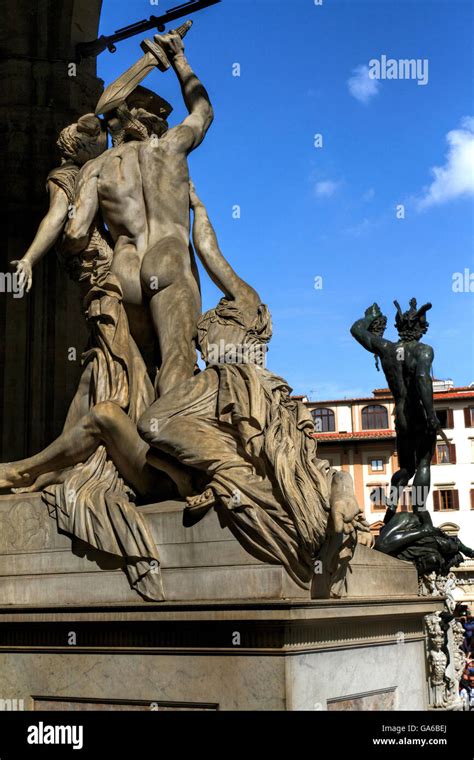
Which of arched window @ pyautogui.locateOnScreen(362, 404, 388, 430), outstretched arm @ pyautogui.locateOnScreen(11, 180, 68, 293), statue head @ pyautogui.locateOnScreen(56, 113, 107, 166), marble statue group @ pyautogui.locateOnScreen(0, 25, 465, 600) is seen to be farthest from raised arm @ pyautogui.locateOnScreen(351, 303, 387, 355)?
arched window @ pyautogui.locateOnScreen(362, 404, 388, 430)

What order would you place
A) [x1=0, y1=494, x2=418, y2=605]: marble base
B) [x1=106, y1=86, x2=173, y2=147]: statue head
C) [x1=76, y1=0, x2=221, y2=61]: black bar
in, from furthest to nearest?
[x1=76, y1=0, x2=221, y2=61]: black bar < [x1=106, y1=86, x2=173, y2=147]: statue head < [x1=0, y1=494, x2=418, y2=605]: marble base

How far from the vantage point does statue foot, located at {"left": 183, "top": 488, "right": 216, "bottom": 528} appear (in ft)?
18.8

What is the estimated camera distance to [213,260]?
711 centimetres

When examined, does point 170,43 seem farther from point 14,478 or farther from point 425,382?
point 425,382

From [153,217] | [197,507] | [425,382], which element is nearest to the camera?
[197,507]

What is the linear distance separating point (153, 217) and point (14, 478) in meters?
1.88

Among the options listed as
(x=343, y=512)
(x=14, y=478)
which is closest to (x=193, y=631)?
(x=343, y=512)

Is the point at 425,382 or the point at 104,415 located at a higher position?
the point at 425,382

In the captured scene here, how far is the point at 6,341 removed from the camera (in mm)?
11836

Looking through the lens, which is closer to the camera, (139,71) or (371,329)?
(139,71)

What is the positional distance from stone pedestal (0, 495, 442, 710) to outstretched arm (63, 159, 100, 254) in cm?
168

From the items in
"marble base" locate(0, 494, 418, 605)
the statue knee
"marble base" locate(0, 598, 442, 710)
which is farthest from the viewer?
the statue knee

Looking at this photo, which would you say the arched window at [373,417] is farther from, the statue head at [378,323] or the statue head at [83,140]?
the statue head at [83,140]

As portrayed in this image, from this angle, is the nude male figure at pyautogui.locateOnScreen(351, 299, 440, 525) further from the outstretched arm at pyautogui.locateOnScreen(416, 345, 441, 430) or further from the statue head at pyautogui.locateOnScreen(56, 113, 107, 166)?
the statue head at pyautogui.locateOnScreen(56, 113, 107, 166)
